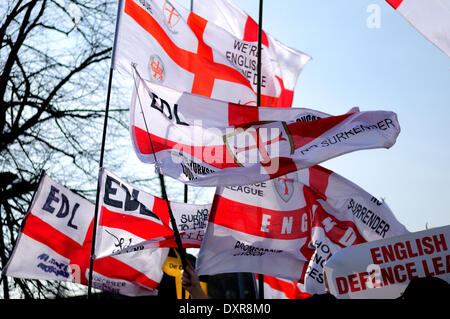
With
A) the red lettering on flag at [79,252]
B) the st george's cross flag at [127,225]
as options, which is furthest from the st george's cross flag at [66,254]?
the st george's cross flag at [127,225]

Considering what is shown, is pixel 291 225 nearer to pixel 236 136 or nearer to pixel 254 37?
pixel 236 136

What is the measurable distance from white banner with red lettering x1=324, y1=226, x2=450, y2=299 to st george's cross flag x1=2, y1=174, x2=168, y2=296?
15.1 ft

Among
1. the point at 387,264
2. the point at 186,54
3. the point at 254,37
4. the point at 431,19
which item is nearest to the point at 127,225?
the point at 186,54

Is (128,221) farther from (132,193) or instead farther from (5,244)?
(5,244)

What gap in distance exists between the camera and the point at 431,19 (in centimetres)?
444

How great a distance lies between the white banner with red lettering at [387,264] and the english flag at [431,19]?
4.81ft

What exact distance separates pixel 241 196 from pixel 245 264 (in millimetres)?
804

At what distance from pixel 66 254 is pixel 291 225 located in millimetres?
3085

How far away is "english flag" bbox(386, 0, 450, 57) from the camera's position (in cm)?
436

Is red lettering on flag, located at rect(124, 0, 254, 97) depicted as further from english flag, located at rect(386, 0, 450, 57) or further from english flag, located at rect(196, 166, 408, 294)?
english flag, located at rect(386, 0, 450, 57)

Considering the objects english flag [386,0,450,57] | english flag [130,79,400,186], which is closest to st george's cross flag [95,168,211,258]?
english flag [130,79,400,186]

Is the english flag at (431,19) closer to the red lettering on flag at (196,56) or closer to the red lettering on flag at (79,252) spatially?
the red lettering on flag at (196,56)

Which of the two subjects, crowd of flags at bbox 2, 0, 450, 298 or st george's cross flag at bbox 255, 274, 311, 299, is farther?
st george's cross flag at bbox 255, 274, 311, 299

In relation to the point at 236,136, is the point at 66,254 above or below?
below
